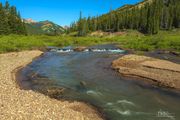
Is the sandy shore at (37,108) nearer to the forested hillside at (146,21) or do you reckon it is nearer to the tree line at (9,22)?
the tree line at (9,22)

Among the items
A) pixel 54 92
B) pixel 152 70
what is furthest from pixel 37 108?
pixel 152 70

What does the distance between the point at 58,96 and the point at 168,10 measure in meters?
128

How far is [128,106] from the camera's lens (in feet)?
75.5

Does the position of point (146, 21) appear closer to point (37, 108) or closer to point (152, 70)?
point (152, 70)

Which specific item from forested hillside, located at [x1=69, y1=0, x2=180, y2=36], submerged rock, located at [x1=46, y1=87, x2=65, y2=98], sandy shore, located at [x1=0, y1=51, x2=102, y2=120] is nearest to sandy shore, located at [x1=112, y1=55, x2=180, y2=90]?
submerged rock, located at [x1=46, y1=87, x2=65, y2=98]

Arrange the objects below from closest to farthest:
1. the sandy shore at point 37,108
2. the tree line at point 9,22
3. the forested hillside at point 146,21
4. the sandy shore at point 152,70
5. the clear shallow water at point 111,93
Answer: the sandy shore at point 37,108 → the clear shallow water at point 111,93 → the sandy shore at point 152,70 → the tree line at point 9,22 → the forested hillside at point 146,21

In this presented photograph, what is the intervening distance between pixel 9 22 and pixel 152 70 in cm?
8694

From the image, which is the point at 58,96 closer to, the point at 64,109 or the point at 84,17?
the point at 64,109

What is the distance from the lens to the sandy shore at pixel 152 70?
102ft

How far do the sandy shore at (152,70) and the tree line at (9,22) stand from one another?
2749 inches

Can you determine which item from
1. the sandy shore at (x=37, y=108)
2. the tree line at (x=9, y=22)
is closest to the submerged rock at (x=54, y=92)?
the sandy shore at (x=37, y=108)

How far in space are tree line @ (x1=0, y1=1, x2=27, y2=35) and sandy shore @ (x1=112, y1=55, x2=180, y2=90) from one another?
2749 inches

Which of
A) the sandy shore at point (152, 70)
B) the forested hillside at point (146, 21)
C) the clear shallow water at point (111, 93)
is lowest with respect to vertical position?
the clear shallow water at point (111, 93)

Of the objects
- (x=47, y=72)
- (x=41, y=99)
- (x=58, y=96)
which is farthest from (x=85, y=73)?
(x=41, y=99)
